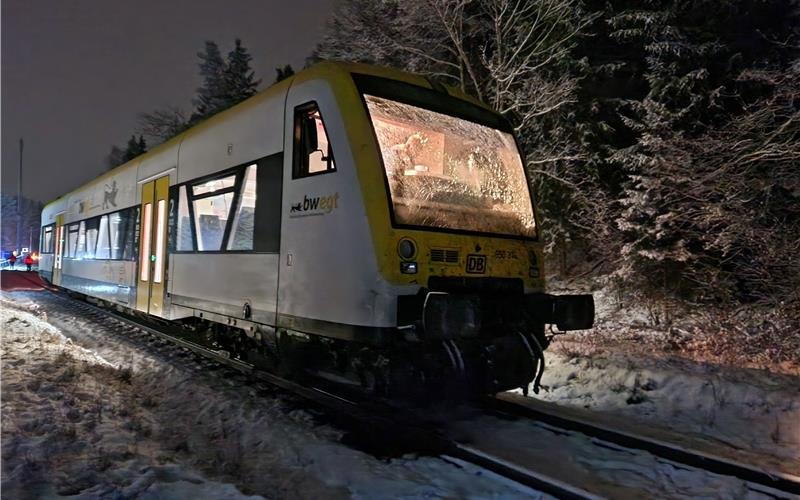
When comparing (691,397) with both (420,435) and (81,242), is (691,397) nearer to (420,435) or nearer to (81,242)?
(420,435)

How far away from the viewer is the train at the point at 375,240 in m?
4.79

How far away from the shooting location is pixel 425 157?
212 inches

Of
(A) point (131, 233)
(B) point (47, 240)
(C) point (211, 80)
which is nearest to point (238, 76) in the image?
(C) point (211, 80)

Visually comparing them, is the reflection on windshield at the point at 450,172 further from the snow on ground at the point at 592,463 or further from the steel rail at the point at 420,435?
the snow on ground at the point at 592,463

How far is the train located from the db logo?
0.06ft

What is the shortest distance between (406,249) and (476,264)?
923mm

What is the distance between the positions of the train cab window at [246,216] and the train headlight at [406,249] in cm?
212

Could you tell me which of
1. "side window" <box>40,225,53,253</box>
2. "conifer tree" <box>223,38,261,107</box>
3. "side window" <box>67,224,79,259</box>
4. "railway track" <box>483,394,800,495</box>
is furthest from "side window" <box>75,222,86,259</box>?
"conifer tree" <box>223,38,261,107</box>

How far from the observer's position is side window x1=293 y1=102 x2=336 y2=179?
5.32 metres

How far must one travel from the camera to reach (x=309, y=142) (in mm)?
5449

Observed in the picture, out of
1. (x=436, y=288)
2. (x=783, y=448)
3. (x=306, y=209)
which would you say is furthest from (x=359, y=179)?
(x=783, y=448)

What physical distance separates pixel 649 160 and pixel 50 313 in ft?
47.7

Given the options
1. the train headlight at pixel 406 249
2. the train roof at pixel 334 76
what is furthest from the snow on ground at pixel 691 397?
the train roof at pixel 334 76

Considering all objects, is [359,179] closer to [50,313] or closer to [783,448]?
[783,448]
